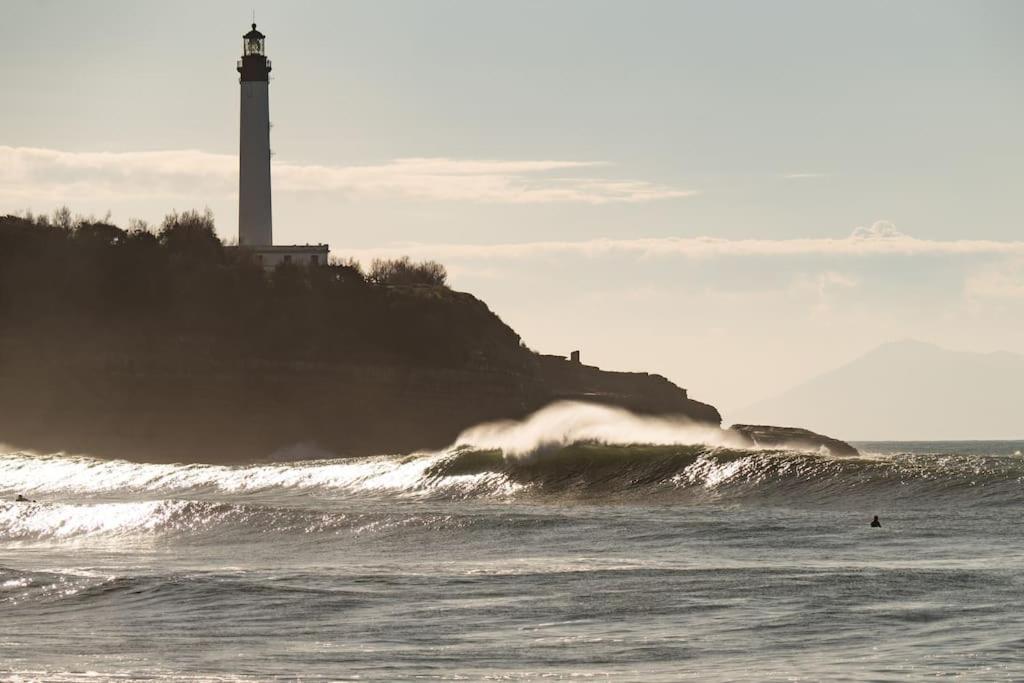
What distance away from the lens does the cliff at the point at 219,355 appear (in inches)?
4136

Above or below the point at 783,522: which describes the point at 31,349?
above

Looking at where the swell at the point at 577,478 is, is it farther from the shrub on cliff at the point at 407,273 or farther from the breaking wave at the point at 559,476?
the shrub on cliff at the point at 407,273

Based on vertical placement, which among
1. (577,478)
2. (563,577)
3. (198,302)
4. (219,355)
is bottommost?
(563,577)

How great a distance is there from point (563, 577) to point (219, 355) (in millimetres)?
84535

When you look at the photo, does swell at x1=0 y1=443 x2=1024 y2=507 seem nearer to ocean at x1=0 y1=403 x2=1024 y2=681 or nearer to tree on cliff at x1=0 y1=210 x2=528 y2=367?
ocean at x1=0 y1=403 x2=1024 y2=681

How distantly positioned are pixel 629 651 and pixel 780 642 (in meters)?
1.96

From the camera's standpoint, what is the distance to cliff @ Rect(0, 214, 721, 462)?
345ft

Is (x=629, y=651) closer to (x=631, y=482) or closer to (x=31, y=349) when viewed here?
(x=631, y=482)

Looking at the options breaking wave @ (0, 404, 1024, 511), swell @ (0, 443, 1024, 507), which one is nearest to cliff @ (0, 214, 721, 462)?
breaking wave @ (0, 404, 1024, 511)

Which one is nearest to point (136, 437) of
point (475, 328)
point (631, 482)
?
point (475, 328)

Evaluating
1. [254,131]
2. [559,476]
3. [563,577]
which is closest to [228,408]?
[254,131]

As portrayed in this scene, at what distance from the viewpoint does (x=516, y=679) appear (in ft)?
64.1

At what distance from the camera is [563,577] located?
91.7 ft

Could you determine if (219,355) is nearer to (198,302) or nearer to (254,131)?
(198,302)
